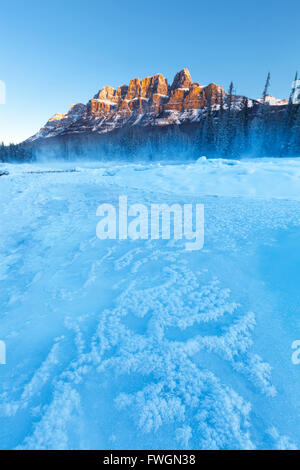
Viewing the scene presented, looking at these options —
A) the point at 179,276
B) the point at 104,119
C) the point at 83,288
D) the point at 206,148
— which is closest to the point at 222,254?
the point at 179,276

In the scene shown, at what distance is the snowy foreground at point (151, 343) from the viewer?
4.47 ft

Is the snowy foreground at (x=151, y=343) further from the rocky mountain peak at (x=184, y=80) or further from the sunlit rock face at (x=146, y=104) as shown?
the rocky mountain peak at (x=184, y=80)

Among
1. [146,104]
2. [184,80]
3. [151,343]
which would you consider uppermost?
[184,80]

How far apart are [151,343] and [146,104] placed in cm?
18462

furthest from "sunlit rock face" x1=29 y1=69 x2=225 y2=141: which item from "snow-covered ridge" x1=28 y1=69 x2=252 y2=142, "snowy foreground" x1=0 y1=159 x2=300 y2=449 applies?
"snowy foreground" x1=0 y1=159 x2=300 y2=449

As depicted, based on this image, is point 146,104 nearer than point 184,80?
A: No

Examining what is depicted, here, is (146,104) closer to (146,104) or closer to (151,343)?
(146,104)

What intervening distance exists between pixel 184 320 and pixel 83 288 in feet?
4.61

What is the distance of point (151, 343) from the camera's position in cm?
194

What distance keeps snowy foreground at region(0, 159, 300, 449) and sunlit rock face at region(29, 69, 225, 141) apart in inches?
5755

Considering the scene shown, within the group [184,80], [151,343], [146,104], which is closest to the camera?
[151,343]

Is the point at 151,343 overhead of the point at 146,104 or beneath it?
beneath

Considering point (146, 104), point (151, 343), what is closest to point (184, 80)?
point (146, 104)

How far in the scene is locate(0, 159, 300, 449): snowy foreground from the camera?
136 centimetres
